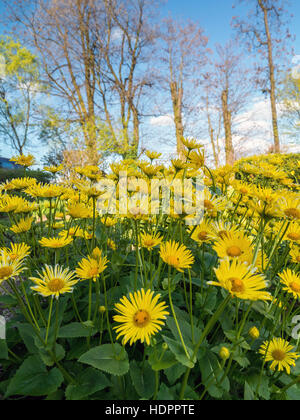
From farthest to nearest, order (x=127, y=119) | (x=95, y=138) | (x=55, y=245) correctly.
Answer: (x=127, y=119)
(x=95, y=138)
(x=55, y=245)

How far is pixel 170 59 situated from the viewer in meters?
13.2

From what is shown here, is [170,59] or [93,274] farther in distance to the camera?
[170,59]

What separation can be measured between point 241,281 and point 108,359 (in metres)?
0.48

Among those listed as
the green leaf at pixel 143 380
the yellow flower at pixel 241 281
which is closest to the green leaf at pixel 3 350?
the green leaf at pixel 143 380

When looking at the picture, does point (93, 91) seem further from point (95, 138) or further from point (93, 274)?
point (93, 274)

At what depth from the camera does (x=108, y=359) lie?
708mm

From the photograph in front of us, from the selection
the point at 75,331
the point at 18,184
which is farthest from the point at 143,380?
the point at 18,184

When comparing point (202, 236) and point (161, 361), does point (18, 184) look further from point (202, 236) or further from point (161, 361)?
point (161, 361)

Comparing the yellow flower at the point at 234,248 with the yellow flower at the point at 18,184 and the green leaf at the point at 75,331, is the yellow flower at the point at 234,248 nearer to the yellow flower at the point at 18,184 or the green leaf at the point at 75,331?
the green leaf at the point at 75,331

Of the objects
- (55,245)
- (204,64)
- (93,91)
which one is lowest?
(55,245)

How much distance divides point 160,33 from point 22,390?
14434mm

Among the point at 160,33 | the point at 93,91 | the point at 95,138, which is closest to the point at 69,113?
the point at 93,91

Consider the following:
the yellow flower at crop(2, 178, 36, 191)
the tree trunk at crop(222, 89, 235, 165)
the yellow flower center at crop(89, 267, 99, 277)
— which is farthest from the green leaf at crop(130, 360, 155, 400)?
the tree trunk at crop(222, 89, 235, 165)

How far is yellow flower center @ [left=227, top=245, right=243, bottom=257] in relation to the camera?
674mm
